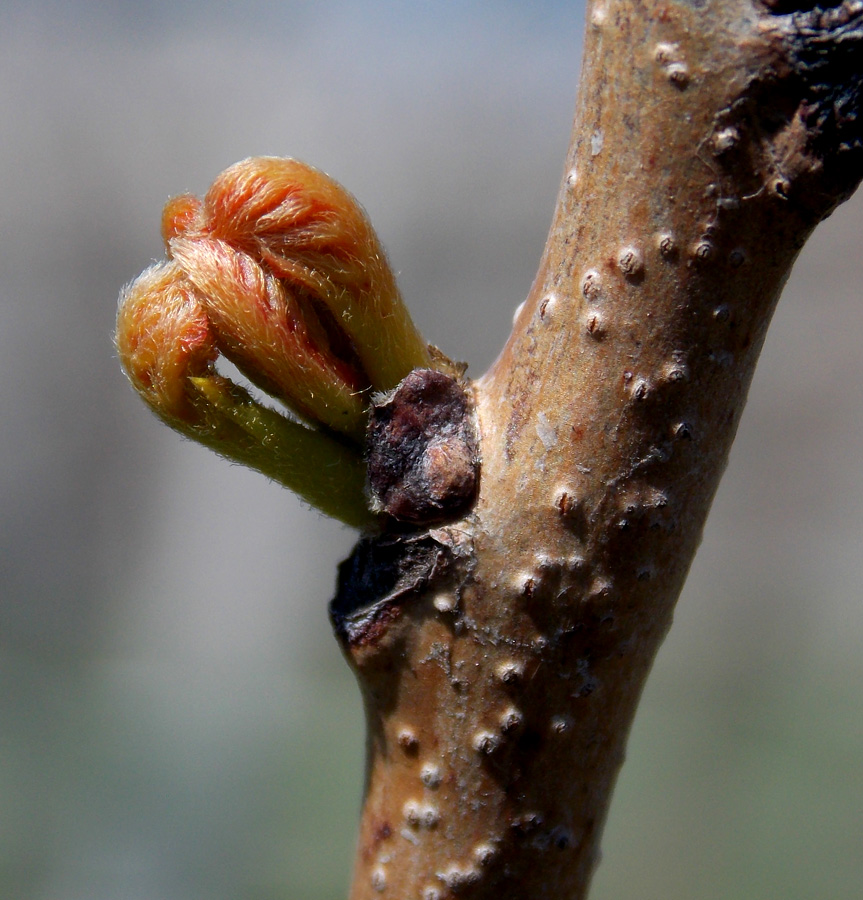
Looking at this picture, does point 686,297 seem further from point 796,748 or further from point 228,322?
point 796,748

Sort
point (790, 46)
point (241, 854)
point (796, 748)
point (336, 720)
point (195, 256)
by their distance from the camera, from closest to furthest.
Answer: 1. point (790, 46)
2. point (195, 256)
3. point (241, 854)
4. point (796, 748)
5. point (336, 720)

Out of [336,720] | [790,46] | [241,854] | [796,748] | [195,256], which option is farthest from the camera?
[336,720]

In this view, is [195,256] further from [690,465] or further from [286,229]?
[690,465]

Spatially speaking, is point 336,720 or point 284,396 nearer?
point 284,396

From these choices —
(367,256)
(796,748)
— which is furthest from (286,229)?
(796,748)

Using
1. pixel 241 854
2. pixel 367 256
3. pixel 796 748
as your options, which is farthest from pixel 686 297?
pixel 796 748

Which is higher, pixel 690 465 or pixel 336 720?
pixel 336 720
